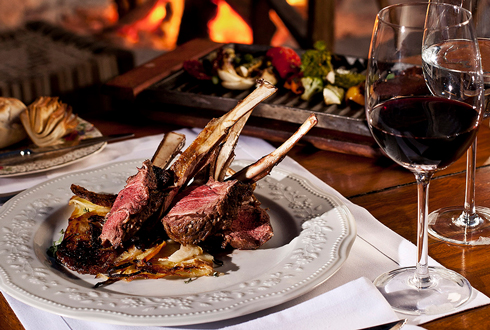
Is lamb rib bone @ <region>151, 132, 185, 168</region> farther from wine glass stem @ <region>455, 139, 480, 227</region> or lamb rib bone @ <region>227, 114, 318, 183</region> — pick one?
wine glass stem @ <region>455, 139, 480, 227</region>

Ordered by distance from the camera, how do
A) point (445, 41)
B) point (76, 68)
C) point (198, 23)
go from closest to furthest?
point (445, 41) < point (76, 68) < point (198, 23)

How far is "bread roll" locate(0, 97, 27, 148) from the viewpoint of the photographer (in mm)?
1780

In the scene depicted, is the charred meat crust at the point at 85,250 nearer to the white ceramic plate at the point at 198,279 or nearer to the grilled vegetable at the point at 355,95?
the white ceramic plate at the point at 198,279

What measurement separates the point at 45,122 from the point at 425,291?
1293mm

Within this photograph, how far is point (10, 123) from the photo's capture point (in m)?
1.79

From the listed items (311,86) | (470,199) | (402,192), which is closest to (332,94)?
(311,86)

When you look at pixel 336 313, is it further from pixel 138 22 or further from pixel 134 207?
pixel 138 22

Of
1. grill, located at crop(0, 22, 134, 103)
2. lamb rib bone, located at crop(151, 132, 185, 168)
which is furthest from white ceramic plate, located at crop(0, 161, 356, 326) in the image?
grill, located at crop(0, 22, 134, 103)

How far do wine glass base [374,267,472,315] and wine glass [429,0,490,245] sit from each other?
7.2 inches

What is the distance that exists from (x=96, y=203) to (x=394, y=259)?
0.67 metres

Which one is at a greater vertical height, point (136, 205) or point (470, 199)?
point (470, 199)

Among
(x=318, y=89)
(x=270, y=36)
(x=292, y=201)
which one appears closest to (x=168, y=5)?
(x=270, y=36)

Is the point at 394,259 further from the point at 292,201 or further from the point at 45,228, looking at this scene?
the point at 45,228

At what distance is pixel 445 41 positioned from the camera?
1.01m
